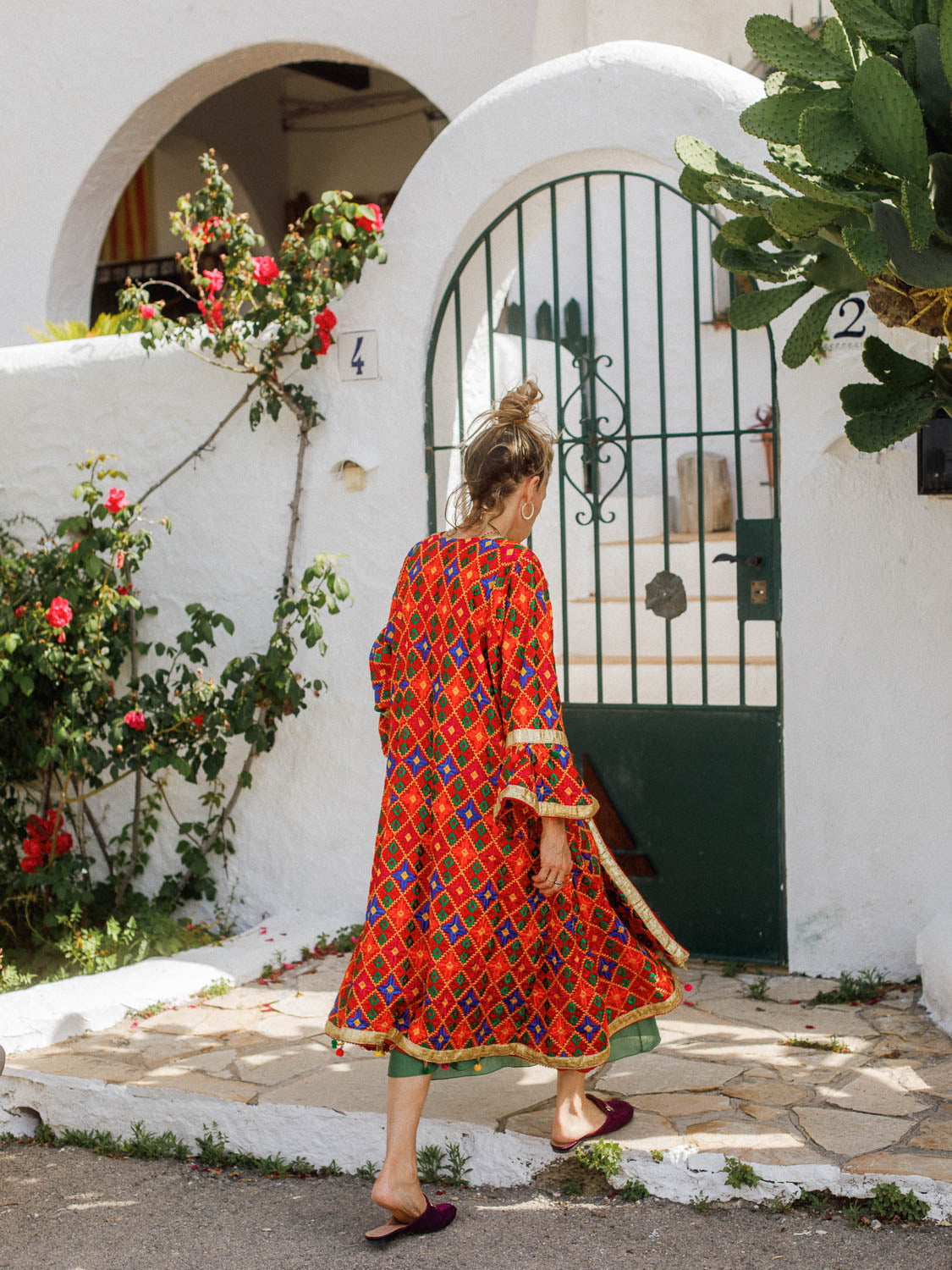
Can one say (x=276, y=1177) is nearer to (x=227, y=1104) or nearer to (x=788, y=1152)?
(x=227, y=1104)

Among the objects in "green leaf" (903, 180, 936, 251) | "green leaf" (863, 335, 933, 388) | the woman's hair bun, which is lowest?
the woman's hair bun

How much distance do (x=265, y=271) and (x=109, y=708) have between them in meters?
1.84

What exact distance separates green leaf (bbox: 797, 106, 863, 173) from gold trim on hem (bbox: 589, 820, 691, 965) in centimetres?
160

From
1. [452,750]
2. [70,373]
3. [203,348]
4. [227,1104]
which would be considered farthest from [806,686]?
[70,373]

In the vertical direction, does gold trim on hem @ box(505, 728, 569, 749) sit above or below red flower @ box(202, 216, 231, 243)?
below

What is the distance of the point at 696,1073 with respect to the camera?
12.1 feet

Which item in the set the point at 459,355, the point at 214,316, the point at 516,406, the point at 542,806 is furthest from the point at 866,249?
the point at 214,316

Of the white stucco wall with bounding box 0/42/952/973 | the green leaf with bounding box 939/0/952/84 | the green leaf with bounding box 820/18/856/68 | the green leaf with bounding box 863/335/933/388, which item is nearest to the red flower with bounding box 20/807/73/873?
the white stucco wall with bounding box 0/42/952/973

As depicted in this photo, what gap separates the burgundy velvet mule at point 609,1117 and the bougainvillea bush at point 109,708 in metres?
2.19

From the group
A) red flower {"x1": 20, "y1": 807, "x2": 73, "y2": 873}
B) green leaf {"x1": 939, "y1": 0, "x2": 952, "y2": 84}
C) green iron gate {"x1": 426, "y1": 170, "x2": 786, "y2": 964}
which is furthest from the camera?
red flower {"x1": 20, "y1": 807, "x2": 73, "y2": 873}

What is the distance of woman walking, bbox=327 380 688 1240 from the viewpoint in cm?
296

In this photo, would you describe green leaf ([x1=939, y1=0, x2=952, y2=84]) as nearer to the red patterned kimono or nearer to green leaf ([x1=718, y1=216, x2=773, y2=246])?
green leaf ([x1=718, y1=216, x2=773, y2=246])

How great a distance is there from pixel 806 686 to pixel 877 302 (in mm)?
1566

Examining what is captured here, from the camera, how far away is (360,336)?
508cm
